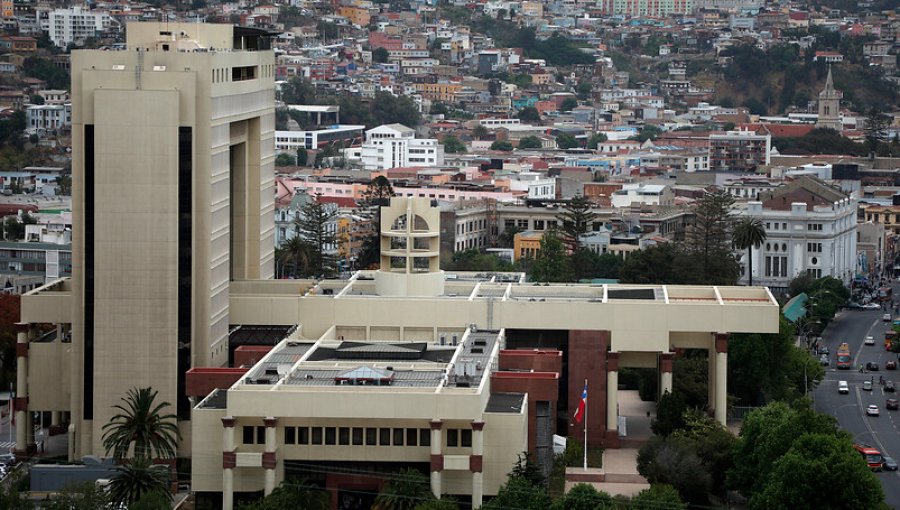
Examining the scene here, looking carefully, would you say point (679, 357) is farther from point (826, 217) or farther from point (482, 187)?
point (482, 187)

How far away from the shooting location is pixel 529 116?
19425cm

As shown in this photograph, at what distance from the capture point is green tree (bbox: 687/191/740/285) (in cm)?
8506

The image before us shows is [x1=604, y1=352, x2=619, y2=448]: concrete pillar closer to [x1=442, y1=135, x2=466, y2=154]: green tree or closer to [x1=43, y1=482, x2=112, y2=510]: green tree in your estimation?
[x1=43, y1=482, x2=112, y2=510]: green tree

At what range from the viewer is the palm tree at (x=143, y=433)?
50.6 metres

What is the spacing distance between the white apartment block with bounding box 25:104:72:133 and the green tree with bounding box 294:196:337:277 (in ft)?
194

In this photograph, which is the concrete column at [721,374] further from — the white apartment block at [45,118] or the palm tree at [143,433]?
the white apartment block at [45,118]

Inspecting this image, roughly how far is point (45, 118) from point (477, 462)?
369 ft

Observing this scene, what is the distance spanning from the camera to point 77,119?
53.5 metres

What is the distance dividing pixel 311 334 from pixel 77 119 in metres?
8.14

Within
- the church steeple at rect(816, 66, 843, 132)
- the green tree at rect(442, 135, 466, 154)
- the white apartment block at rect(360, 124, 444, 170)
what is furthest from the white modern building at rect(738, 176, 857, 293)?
the church steeple at rect(816, 66, 843, 132)

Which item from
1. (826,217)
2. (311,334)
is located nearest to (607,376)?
(311,334)

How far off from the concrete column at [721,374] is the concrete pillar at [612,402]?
2516 mm

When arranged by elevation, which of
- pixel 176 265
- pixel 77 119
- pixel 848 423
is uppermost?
pixel 77 119

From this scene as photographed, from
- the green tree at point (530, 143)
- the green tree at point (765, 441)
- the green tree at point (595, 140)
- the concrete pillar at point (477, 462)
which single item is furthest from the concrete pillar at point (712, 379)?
the green tree at point (595, 140)
